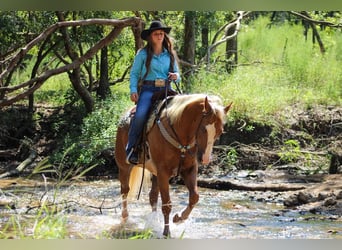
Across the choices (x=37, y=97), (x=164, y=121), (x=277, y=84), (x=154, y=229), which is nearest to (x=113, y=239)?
(x=154, y=229)

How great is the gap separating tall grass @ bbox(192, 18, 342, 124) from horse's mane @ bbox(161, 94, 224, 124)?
2335mm

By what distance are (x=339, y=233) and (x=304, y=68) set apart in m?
2.31

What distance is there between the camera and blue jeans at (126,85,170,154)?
4.96 meters

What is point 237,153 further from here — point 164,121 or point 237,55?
Answer: point 164,121

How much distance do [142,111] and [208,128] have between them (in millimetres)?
667

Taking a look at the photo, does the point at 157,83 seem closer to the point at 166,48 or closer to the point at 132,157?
the point at 166,48

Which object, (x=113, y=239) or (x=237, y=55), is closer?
(x=113, y=239)

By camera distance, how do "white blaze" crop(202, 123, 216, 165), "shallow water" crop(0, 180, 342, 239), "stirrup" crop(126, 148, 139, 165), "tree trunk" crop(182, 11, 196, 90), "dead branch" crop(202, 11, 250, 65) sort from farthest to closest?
"dead branch" crop(202, 11, 250, 65)
"tree trunk" crop(182, 11, 196, 90)
"shallow water" crop(0, 180, 342, 239)
"stirrup" crop(126, 148, 139, 165)
"white blaze" crop(202, 123, 216, 165)

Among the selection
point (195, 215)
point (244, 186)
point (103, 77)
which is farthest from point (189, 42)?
point (195, 215)

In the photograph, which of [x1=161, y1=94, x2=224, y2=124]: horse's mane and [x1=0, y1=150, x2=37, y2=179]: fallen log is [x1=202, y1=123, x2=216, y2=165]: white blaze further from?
[x1=0, y1=150, x2=37, y2=179]: fallen log

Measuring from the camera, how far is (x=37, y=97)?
22.5 feet

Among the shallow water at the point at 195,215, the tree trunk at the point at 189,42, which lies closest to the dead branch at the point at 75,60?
the shallow water at the point at 195,215

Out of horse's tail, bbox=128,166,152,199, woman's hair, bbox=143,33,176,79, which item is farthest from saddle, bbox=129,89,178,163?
horse's tail, bbox=128,166,152,199

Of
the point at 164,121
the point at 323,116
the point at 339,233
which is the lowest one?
the point at 339,233
